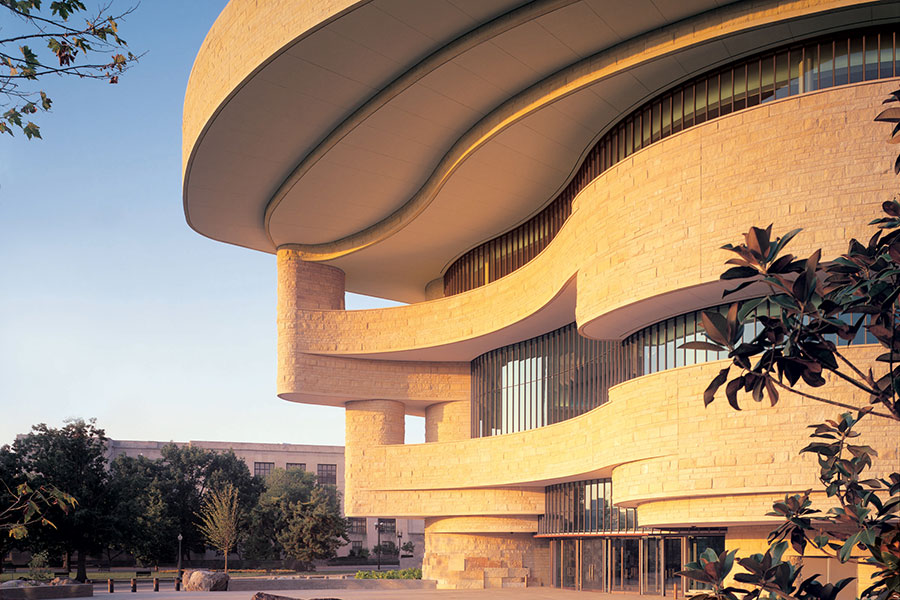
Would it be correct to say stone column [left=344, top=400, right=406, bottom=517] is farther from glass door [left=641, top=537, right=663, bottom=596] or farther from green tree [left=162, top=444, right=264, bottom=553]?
green tree [left=162, top=444, right=264, bottom=553]

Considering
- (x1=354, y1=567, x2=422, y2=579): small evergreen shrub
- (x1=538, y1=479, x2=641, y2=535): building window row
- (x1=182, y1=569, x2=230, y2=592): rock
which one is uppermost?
(x1=538, y1=479, x2=641, y2=535): building window row

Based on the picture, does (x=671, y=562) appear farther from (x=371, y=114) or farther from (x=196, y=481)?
(x=196, y=481)

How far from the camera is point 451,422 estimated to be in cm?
4109

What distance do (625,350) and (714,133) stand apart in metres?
8.03

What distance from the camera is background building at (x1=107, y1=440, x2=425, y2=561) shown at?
84.6m

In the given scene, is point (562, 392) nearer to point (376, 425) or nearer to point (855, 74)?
point (376, 425)

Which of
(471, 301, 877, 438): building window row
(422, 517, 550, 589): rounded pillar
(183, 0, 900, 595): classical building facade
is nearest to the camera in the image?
(183, 0, 900, 595): classical building facade

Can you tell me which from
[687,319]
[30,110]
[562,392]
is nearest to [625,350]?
[687,319]

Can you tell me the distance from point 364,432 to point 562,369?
10769 millimetres

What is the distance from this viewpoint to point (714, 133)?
2042cm

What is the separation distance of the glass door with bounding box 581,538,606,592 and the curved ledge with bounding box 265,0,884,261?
13631mm

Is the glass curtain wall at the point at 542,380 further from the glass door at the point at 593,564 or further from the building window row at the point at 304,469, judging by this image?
the building window row at the point at 304,469

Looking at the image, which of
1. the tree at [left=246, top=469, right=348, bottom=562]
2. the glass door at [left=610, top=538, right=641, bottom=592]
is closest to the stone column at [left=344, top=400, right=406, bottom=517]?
the glass door at [left=610, top=538, right=641, bottom=592]

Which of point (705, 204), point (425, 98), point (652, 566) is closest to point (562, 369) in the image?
point (652, 566)
